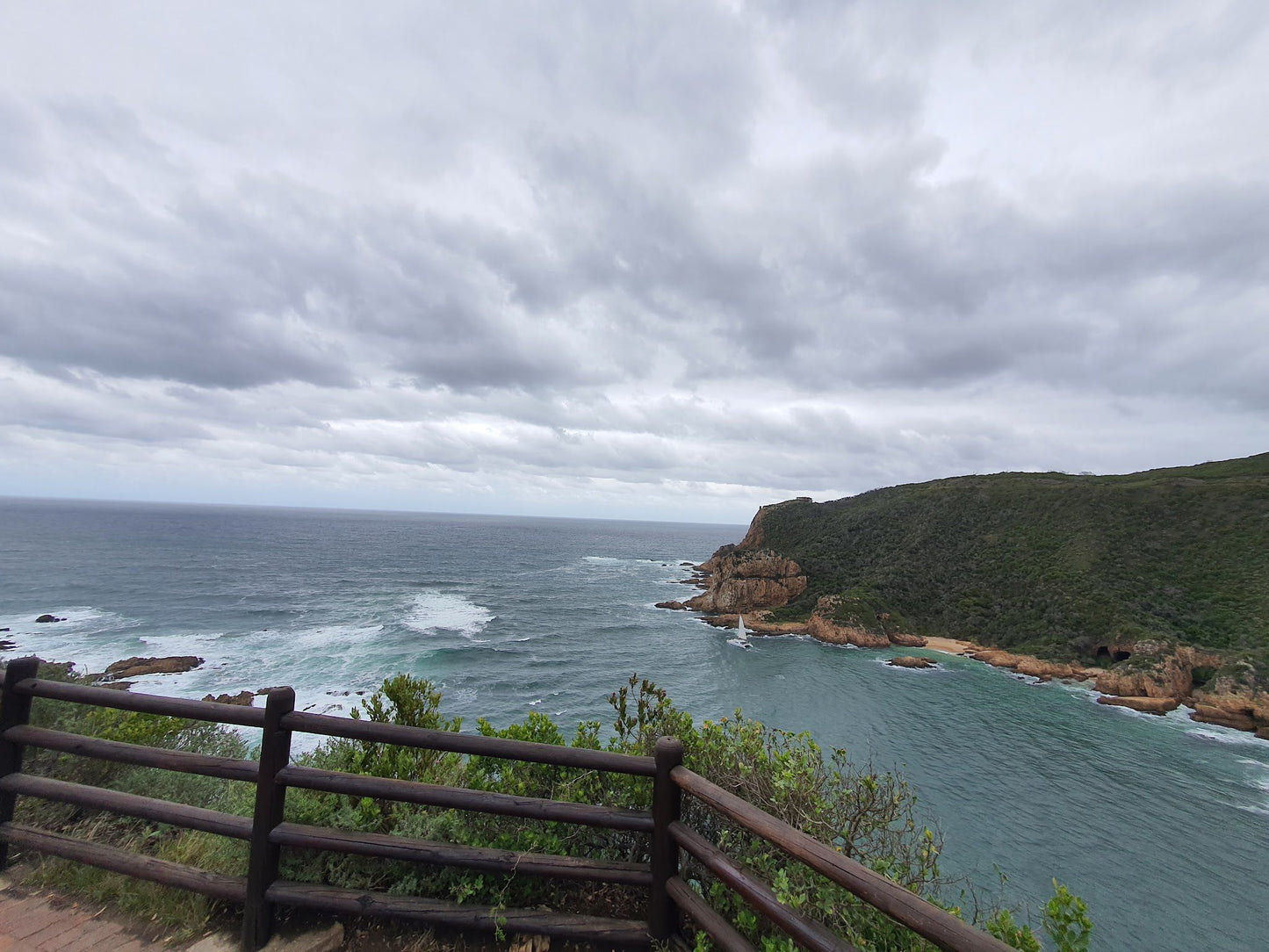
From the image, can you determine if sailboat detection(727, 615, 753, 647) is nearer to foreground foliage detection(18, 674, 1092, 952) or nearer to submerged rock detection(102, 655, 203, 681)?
submerged rock detection(102, 655, 203, 681)

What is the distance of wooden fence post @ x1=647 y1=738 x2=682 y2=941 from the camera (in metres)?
3.09

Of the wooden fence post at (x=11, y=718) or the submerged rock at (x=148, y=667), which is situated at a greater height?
the wooden fence post at (x=11, y=718)

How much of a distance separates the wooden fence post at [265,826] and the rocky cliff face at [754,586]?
50823mm

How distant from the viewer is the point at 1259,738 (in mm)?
26641

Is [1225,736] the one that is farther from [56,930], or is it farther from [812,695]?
[56,930]

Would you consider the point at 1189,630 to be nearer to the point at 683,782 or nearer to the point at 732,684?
the point at 732,684

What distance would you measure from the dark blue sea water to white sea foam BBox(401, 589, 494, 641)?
1.15 feet

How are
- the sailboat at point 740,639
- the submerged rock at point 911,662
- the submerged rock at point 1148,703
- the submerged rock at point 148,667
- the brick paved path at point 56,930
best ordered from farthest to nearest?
the sailboat at point 740,639 → the submerged rock at point 911,662 → the submerged rock at point 1148,703 → the submerged rock at point 148,667 → the brick paved path at point 56,930

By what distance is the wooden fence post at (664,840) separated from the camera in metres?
3.09

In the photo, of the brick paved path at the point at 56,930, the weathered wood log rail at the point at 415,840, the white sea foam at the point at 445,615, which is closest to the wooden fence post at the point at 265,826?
the weathered wood log rail at the point at 415,840

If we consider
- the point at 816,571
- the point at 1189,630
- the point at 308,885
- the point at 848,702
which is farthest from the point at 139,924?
the point at 816,571

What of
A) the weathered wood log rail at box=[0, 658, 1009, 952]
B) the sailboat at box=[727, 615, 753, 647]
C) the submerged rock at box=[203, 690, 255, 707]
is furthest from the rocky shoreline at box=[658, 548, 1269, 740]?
the weathered wood log rail at box=[0, 658, 1009, 952]

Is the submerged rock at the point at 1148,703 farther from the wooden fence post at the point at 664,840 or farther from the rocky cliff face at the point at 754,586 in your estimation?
the wooden fence post at the point at 664,840

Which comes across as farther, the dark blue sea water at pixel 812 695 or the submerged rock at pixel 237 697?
the submerged rock at pixel 237 697
